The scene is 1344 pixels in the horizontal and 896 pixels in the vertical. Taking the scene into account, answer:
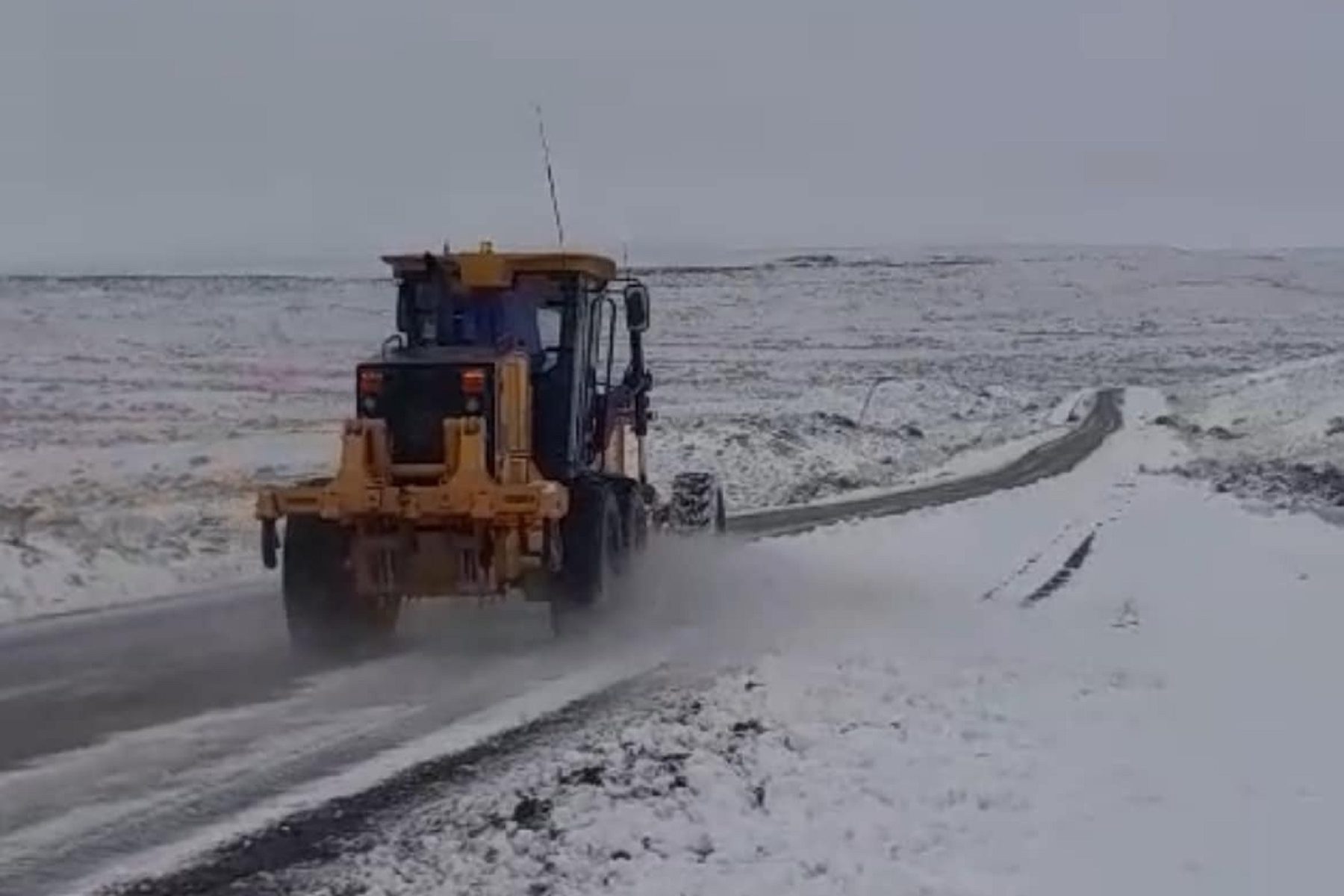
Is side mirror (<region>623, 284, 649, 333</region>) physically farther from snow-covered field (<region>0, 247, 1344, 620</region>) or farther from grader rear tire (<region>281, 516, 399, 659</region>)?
snow-covered field (<region>0, 247, 1344, 620</region>)

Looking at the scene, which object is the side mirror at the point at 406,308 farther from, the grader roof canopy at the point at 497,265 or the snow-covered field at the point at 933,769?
the snow-covered field at the point at 933,769

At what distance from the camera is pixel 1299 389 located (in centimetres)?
5909

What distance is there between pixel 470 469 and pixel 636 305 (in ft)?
8.48

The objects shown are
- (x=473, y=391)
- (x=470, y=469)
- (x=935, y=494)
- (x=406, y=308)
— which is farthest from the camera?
(x=935, y=494)

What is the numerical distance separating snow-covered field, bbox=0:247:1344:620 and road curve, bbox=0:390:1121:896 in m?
2.12

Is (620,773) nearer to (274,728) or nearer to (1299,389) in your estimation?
(274,728)

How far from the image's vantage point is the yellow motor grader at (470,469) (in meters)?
13.2

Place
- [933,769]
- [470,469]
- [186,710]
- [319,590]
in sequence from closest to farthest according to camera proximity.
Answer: [933,769], [186,710], [470,469], [319,590]

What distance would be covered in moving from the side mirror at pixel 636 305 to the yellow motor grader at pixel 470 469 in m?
0.02

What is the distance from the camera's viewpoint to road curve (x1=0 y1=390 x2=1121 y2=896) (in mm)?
8438

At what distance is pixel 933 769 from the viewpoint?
30.0ft

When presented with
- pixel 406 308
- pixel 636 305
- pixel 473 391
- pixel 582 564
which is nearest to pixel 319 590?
pixel 473 391

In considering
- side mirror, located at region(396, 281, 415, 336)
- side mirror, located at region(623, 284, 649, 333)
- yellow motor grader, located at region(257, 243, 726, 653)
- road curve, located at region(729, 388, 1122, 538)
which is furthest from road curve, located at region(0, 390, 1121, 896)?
road curve, located at region(729, 388, 1122, 538)

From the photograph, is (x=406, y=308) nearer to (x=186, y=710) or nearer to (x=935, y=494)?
(x=186, y=710)
